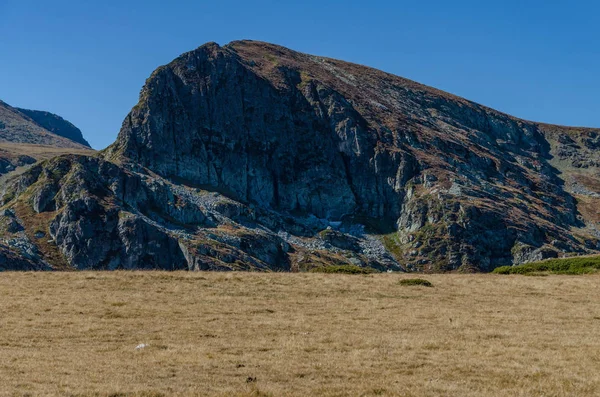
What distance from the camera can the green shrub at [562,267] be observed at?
56991 mm

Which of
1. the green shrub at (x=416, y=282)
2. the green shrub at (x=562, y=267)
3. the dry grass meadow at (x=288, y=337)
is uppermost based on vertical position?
the green shrub at (x=562, y=267)

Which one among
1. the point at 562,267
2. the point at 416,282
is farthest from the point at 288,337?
the point at 562,267

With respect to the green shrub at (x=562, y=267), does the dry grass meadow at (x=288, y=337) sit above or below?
below

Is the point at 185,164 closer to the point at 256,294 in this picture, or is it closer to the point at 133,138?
the point at 133,138

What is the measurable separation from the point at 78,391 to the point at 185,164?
183183mm

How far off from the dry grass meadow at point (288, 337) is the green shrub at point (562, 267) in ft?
36.7

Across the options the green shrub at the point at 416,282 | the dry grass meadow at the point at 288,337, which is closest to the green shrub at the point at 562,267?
the dry grass meadow at the point at 288,337

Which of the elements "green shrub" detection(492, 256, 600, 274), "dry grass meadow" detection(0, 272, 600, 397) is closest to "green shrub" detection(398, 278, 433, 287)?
"dry grass meadow" detection(0, 272, 600, 397)

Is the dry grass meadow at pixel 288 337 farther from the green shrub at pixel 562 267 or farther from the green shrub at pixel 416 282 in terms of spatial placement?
the green shrub at pixel 562 267

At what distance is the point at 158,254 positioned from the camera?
15000cm

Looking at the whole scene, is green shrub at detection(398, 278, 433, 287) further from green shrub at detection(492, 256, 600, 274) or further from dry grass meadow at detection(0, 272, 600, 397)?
green shrub at detection(492, 256, 600, 274)

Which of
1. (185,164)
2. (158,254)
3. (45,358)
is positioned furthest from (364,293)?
(185,164)

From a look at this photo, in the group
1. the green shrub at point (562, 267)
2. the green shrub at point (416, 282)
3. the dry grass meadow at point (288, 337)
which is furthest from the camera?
the green shrub at point (562, 267)

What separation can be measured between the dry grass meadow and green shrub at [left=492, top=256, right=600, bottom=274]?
11.2m
